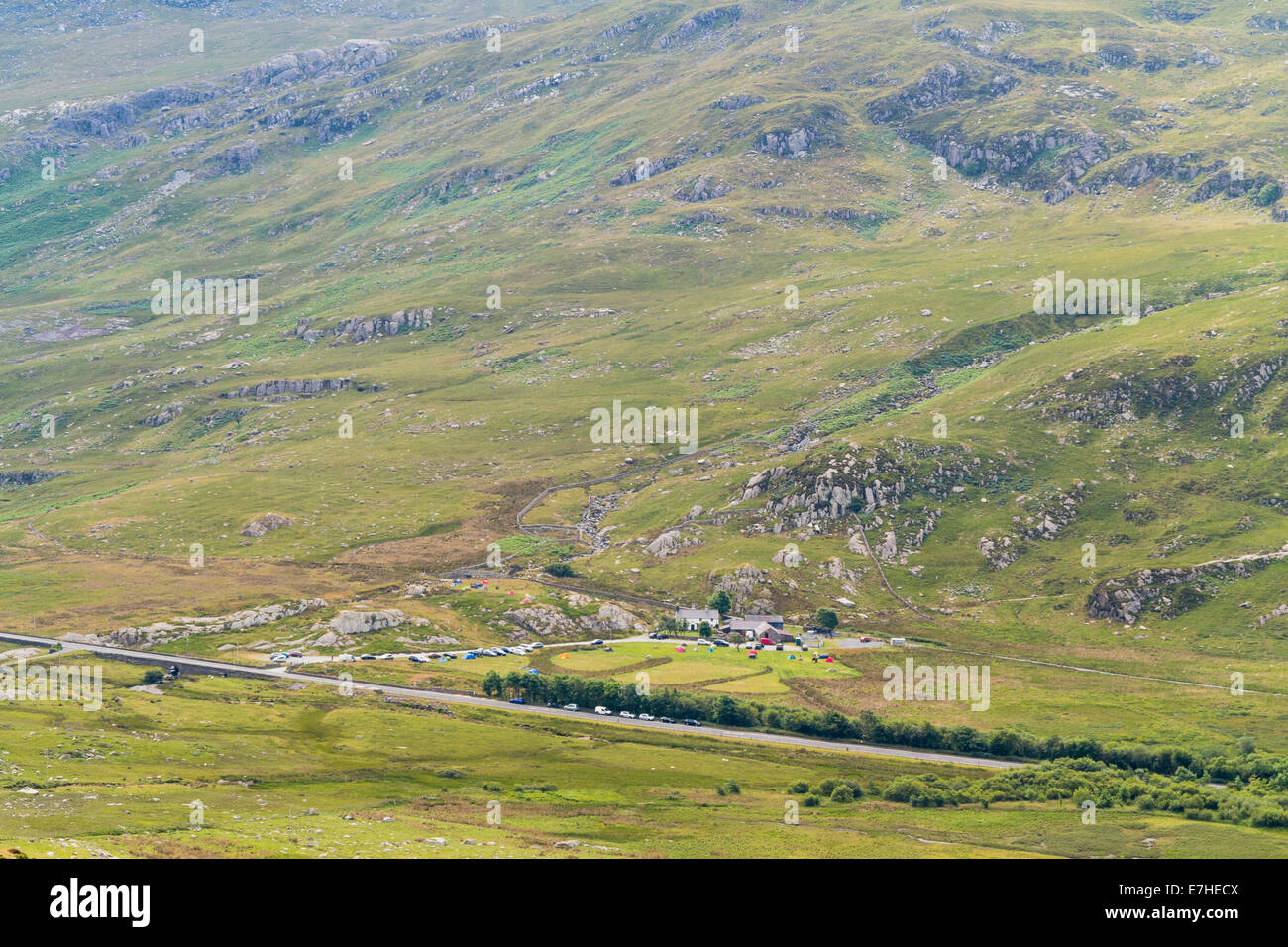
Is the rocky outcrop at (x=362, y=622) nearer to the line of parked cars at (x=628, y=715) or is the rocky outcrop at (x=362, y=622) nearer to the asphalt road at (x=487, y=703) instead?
the asphalt road at (x=487, y=703)

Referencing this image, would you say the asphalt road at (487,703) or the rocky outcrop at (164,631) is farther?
the rocky outcrop at (164,631)

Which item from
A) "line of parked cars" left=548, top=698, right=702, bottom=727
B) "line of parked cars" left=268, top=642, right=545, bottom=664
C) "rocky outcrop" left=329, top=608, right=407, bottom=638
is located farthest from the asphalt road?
"rocky outcrop" left=329, top=608, right=407, bottom=638

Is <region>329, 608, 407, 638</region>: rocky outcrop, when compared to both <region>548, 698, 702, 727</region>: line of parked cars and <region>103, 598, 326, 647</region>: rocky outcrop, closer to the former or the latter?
<region>103, 598, 326, 647</region>: rocky outcrop

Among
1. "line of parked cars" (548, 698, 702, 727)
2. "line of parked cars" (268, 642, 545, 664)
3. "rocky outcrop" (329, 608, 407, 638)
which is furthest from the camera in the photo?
"rocky outcrop" (329, 608, 407, 638)

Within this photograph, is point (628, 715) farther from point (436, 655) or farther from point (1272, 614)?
point (1272, 614)

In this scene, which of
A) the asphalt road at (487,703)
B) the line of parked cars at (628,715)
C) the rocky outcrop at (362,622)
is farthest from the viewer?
the rocky outcrop at (362,622)

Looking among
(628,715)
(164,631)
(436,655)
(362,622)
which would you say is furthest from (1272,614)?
(164,631)

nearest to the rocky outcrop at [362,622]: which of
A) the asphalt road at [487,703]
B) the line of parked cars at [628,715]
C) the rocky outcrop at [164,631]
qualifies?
the rocky outcrop at [164,631]

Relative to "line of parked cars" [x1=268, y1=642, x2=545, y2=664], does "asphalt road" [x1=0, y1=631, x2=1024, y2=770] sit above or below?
below
